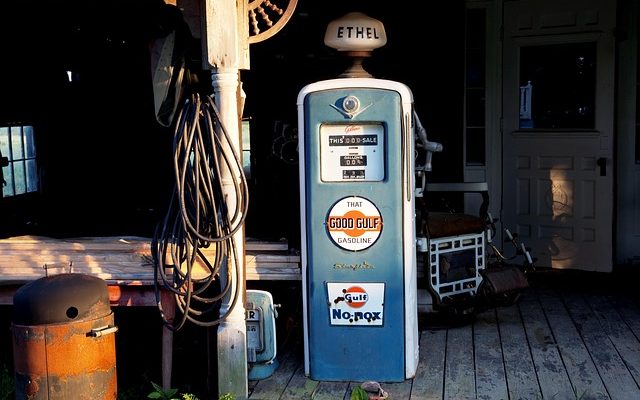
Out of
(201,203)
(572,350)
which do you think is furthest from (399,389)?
(201,203)

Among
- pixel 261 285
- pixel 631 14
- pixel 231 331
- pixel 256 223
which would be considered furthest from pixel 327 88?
pixel 631 14

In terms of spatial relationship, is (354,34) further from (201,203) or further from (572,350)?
(572,350)

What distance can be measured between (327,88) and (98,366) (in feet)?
6.32

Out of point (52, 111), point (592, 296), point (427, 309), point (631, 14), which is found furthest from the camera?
point (52, 111)

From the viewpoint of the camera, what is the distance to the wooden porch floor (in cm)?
495

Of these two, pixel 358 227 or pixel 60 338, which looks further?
pixel 358 227

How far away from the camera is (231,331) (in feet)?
16.2

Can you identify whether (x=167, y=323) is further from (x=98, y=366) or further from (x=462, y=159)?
(x=462, y=159)

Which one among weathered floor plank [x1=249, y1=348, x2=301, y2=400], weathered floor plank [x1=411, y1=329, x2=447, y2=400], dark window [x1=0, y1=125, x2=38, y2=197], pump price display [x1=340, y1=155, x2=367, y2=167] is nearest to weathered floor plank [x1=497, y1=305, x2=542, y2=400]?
weathered floor plank [x1=411, y1=329, x2=447, y2=400]

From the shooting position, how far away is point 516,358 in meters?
5.46

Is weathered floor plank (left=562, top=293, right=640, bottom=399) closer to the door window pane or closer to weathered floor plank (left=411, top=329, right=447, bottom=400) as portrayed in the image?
weathered floor plank (left=411, top=329, right=447, bottom=400)

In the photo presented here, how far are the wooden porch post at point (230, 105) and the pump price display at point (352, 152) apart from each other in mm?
496

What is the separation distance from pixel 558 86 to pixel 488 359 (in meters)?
3.02

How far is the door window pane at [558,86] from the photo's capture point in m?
7.48
